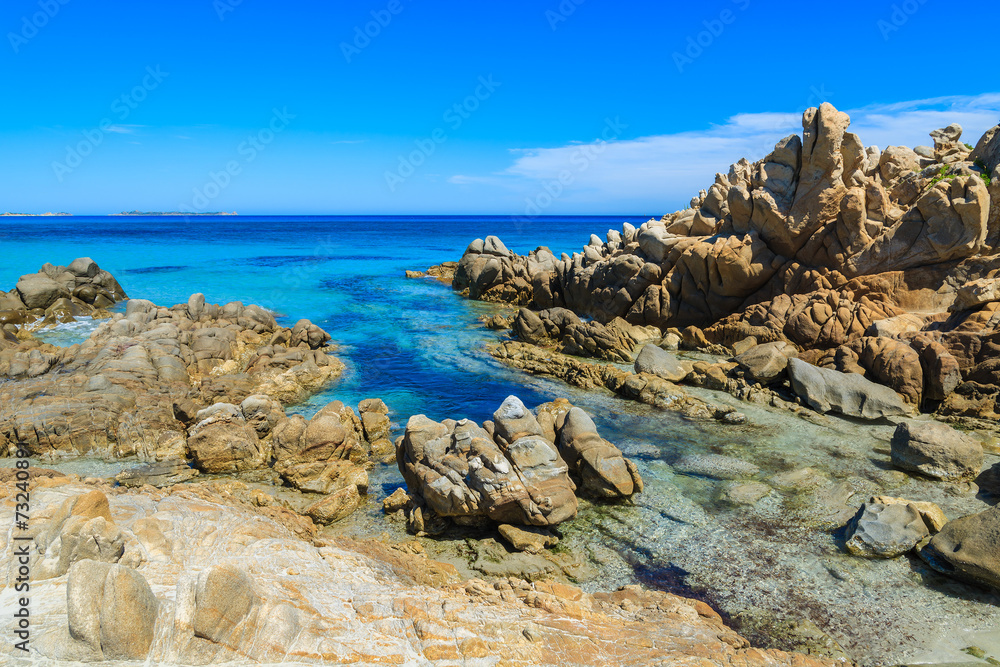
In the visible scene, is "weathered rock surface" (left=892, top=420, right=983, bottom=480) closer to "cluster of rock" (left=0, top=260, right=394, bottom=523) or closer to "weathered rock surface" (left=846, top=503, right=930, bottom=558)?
"weathered rock surface" (left=846, top=503, right=930, bottom=558)

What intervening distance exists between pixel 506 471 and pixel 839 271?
18.1 m

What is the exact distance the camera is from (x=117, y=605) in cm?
520

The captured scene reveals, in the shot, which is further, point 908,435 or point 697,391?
point 697,391

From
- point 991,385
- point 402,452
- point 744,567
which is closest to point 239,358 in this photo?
point 402,452

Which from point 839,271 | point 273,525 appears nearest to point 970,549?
point 273,525

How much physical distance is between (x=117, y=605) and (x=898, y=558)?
1172 centimetres

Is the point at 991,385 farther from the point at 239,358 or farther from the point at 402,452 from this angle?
the point at 239,358

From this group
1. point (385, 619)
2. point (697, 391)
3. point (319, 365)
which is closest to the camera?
point (385, 619)

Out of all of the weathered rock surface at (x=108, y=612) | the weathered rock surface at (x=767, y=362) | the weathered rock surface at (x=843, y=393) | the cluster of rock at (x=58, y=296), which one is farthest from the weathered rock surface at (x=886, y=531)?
the cluster of rock at (x=58, y=296)

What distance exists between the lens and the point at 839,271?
21.7 meters

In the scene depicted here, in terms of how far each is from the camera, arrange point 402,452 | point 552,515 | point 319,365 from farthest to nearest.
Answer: point 319,365 → point 402,452 → point 552,515

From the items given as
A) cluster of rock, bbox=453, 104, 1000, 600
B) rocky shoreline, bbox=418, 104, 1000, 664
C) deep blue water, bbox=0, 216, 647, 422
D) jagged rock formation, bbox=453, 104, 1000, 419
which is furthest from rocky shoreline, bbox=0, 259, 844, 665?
jagged rock formation, bbox=453, 104, 1000, 419

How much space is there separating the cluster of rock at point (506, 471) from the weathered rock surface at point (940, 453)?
6.53m

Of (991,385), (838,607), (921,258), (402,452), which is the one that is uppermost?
(921,258)
